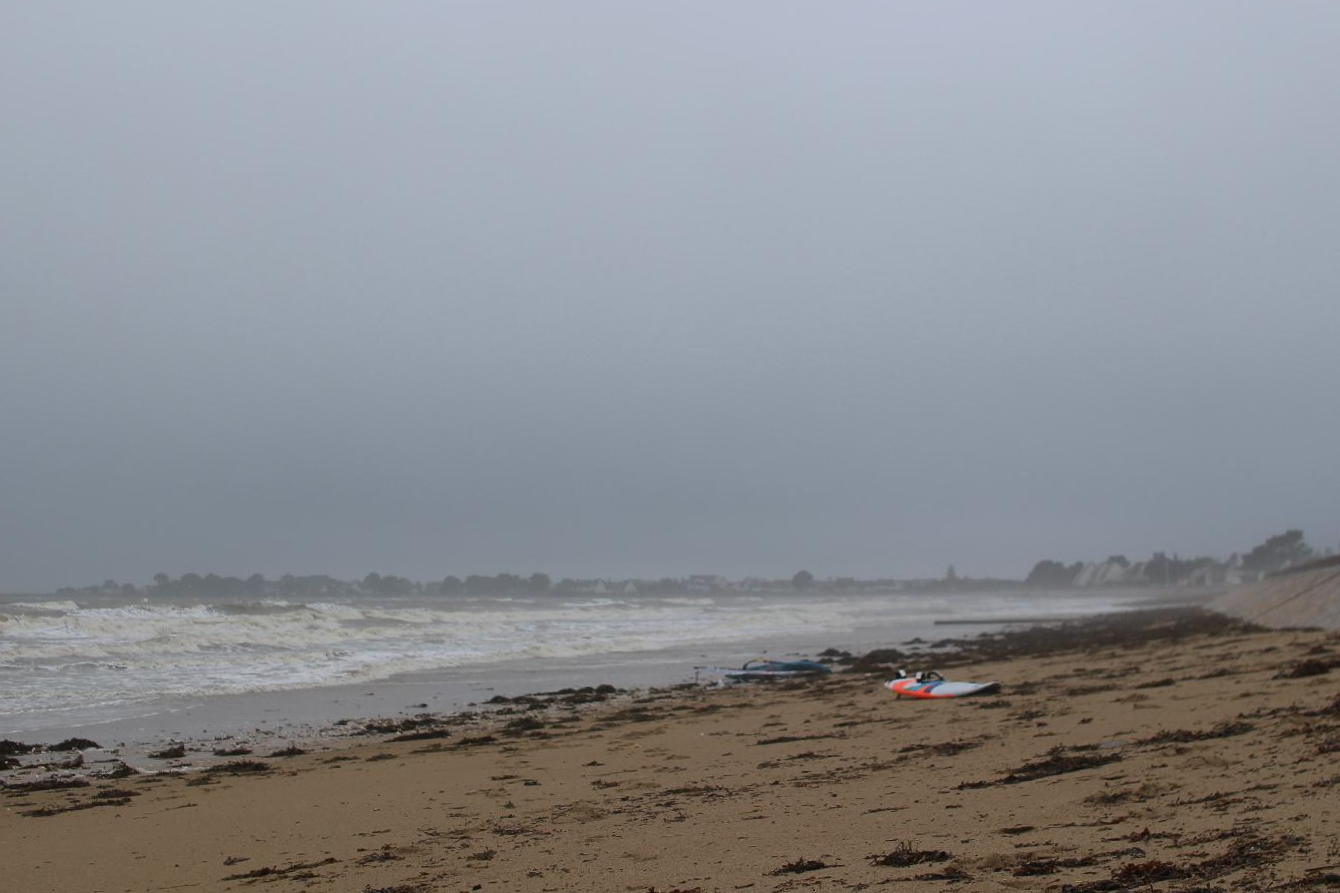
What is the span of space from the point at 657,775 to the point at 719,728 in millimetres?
3821

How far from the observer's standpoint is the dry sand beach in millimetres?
5371

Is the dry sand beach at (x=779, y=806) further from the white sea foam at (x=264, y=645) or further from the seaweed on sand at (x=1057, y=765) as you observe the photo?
the white sea foam at (x=264, y=645)

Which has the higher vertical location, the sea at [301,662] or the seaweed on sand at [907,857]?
the seaweed on sand at [907,857]

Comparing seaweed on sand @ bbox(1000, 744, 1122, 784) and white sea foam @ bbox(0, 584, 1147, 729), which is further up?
seaweed on sand @ bbox(1000, 744, 1122, 784)

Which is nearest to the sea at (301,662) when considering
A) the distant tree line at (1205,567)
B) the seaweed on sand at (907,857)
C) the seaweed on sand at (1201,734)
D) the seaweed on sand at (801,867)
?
the seaweed on sand at (801,867)

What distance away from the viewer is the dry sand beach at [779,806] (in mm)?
5371

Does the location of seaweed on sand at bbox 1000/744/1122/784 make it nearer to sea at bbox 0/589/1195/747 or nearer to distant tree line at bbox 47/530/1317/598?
sea at bbox 0/589/1195/747

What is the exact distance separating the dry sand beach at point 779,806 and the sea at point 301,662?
4.05 meters

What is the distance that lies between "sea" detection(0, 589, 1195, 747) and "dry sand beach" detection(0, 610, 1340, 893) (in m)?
4.05

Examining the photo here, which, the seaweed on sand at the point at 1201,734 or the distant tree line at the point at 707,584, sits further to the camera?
the distant tree line at the point at 707,584

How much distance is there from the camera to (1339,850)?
4.53 metres

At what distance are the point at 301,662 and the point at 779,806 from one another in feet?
66.5

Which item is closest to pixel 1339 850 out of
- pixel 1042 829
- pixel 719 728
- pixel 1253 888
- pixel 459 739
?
pixel 1253 888

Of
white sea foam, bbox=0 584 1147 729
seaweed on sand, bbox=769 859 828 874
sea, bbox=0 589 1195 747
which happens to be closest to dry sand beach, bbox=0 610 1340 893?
seaweed on sand, bbox=769 859 828 874
